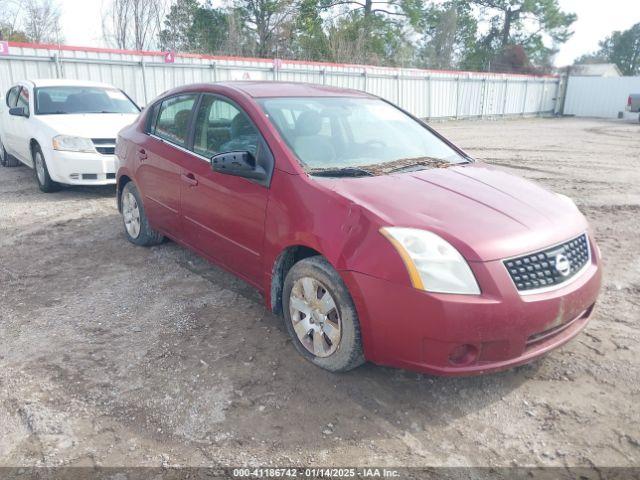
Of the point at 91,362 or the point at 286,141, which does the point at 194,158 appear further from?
the point at 91,362

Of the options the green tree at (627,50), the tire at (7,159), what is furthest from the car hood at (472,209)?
the green tree at (627,50)

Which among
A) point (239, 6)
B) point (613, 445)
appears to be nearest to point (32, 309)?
point (613, 445)

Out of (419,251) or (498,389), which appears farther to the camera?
(498,389)

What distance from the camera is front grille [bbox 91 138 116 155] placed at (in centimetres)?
725

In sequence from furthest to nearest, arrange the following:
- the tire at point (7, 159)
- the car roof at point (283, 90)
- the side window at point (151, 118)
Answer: the tire at point (7, 159) → the side window at point (151, 118) → the car roof at point (283, 90)

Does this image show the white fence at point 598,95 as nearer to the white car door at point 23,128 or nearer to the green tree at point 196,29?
the green tree at point 196,29

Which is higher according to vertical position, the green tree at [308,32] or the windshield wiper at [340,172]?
the green tree at [308,32]

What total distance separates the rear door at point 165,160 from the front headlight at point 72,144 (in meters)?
2.77

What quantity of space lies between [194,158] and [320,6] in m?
31.2

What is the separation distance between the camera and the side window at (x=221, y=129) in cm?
362

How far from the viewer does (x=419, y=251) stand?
2.58m

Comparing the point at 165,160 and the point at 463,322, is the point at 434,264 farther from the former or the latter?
the point at 165,160

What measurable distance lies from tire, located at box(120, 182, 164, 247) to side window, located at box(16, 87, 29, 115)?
12.9 feet

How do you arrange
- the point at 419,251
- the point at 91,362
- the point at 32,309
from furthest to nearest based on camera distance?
the point at 32,309
the point at 91,362
the point at 419,251
